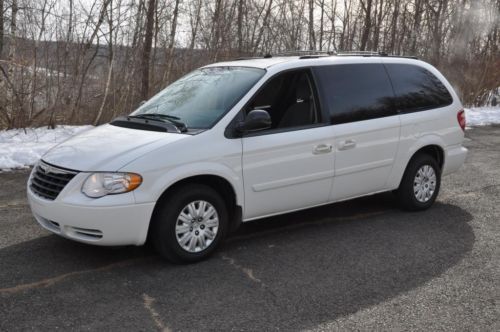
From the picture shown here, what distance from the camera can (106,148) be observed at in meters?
4.47

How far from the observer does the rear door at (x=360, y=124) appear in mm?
5402

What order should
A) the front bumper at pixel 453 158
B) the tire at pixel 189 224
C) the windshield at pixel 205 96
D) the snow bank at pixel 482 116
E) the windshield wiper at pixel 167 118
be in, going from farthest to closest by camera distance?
the snow bank at pixel 482 116 → the front bumper at pixel 453 158 → the windshield at pixel 205 96 → the windshield wiper at pixel 167 118 → the tire at pixel 189 224

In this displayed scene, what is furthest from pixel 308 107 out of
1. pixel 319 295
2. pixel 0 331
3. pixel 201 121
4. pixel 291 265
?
pixel 0 331

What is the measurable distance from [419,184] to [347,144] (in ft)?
4.46

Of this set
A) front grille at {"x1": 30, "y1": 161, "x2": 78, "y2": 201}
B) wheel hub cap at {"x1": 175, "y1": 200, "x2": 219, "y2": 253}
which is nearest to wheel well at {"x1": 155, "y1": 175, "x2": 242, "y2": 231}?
wheel hub cap at {"x1": 175, "y1": 200, "x2": 219, "y2": 253}

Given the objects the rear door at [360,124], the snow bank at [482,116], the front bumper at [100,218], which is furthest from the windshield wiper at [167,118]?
the snow bank at [482,116]

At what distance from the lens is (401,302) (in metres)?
3.99

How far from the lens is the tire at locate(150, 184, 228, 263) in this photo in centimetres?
440

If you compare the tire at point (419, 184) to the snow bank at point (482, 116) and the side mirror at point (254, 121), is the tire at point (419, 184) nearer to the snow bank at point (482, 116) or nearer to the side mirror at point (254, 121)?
the side mirror at point (254, 121)

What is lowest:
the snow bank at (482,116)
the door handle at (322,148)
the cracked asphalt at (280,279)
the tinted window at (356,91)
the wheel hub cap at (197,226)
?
the cracked asphalt at (280,279)

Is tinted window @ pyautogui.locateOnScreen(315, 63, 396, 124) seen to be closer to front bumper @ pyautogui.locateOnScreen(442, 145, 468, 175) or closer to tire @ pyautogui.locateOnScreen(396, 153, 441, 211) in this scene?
tire @ pyautogui.locateOnScreen(396, 153, 441, 211)

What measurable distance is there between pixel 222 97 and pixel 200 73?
0.90 meters

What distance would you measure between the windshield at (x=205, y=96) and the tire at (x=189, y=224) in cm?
64

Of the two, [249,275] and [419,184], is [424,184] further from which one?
[249,275]
